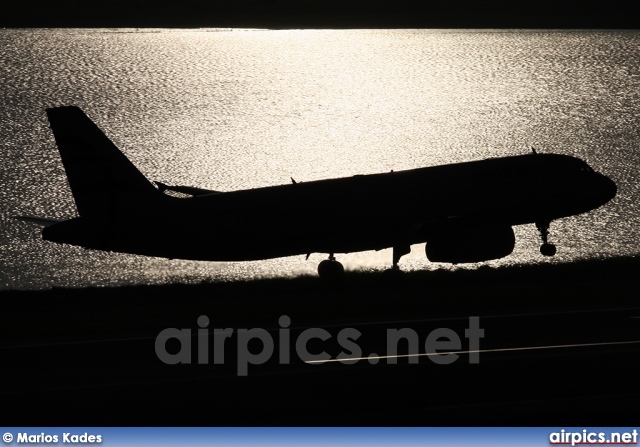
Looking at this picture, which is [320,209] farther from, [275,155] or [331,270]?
[275,155]

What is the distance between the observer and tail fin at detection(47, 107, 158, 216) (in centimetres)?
4925

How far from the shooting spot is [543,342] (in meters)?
38.2

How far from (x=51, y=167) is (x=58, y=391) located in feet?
369

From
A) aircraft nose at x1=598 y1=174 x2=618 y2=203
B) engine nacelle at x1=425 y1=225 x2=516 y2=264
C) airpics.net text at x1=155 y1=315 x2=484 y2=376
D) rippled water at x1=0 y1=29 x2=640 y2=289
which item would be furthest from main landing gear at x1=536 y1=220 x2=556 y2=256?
rippled water at x1=0 y1=29 x2=640 y2=289

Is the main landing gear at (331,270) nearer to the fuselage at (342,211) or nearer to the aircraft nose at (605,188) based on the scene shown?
the fuselage at (342,211)

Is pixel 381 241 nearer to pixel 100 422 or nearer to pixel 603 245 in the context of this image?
pixel 100 422

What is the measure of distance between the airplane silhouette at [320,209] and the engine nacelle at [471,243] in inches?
1.9

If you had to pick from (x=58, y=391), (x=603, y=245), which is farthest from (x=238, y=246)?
(x=603, y=245)

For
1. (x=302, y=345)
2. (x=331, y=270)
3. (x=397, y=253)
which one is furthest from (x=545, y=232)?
(x=302, y=345)

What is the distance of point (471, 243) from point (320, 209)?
7853mm

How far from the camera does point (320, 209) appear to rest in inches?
2136

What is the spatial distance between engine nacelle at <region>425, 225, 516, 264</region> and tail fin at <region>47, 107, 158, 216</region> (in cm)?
1534

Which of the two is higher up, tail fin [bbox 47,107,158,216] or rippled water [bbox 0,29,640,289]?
rippled water [bbox 0,29,640,289]

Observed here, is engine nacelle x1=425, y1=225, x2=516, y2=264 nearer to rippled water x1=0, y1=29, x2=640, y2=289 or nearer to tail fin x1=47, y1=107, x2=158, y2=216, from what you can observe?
tail fin x1=47, y1=107, x2=158, y2=216
